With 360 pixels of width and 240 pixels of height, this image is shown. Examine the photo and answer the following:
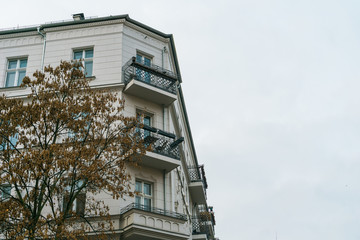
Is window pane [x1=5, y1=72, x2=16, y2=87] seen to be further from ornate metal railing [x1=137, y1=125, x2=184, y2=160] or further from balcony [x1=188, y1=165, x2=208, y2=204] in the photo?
balcony [x1=188, y1=165, x2=208, y2=204]

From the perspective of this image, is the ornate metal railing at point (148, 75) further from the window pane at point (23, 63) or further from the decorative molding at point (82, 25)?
the window pane at point (23, 63)

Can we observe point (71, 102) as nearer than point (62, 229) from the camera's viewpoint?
No

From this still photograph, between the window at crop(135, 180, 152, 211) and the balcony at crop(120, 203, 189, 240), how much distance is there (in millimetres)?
499

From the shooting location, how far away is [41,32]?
886 inches

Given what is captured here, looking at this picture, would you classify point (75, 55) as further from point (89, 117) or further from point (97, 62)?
point (89, 117)

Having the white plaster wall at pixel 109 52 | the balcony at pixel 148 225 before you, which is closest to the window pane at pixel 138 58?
the white plaster wall at pixel 109 52

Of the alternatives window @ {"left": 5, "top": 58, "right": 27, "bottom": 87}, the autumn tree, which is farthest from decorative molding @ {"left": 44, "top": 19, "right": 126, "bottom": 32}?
the autumn tree

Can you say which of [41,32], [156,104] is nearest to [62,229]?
[156,104]

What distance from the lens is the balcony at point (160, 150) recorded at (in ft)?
61.2

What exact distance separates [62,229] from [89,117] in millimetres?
3486

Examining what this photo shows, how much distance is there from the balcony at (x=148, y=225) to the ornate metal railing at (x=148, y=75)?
6.04 metres

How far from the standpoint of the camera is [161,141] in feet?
64.1

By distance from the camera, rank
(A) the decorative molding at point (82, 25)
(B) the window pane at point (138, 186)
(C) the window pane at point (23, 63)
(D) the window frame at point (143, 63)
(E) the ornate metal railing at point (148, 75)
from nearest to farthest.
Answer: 1. (B) the window pane at point (138, 186)
2. (E) the ornate metal railing at point (148, 75)
3. (D) the window frame at point (143, 63)
4. (C) the window pane at point (23, 63)
5. (A) the decorative molding at point (82, 25)

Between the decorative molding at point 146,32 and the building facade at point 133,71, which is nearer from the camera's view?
the building facade at point 133,71
